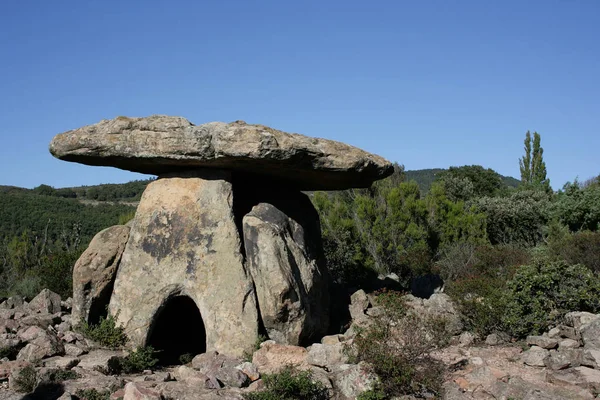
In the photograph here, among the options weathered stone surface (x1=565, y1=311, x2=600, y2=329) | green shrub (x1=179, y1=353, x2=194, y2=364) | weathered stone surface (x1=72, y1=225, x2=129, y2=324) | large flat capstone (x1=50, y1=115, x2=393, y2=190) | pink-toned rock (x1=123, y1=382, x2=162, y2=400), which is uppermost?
large flat capstone (x1=50, y1=115, x2=393, y2=190)

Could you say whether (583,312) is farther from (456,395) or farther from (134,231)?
(134,231)

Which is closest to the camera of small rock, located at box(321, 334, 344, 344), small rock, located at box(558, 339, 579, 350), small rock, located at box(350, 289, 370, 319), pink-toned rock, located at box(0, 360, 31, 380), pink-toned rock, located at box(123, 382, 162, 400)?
pink-toned rock, located at box(123, 382, 162, 400)

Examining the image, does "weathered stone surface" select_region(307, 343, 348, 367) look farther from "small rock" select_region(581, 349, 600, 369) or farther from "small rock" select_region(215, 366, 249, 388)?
"small rock" select_region(581, 349, 600, 369)

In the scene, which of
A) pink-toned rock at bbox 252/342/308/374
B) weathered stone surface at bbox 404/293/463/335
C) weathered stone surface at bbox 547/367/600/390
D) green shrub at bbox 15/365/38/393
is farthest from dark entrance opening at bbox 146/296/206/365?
weathered stone surface at bbox 547/367/600/390

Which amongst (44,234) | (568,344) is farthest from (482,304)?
(44,234)

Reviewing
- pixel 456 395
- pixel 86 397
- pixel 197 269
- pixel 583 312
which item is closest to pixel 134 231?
pixel 197 269

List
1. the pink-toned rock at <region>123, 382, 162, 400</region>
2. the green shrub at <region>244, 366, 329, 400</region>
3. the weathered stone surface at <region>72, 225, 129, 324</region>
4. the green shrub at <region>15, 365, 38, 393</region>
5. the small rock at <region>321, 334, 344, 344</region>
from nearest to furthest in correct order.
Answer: the pink-toned rock at <region>123, 382, 162, 400</region>
the green shrub at <region>244, 366, 329, 400</region>
the green shrub at <region>15, 365, 38, 393</region>
the small rock at <region>321, 334, 344, 344</region>
the weathered stone surface at <region>72, 225, 129, 324</region>

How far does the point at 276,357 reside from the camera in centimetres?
1009

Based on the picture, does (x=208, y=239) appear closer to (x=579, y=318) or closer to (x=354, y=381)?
(x=354, y=381)

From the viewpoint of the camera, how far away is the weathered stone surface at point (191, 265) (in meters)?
11.0

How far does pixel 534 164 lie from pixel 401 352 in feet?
141

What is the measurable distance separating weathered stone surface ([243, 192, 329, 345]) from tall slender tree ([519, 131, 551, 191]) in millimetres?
38542

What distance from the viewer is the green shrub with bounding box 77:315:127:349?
11.0 metres

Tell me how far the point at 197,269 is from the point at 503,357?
553cm
